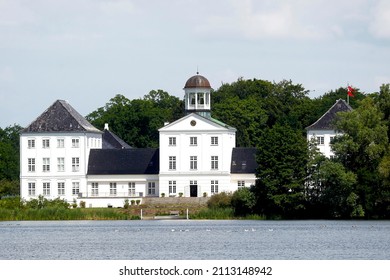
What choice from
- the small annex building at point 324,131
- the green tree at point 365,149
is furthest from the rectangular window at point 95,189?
the green tree at point 365,149

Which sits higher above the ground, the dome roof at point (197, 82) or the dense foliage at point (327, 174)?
the dome roof at point (197, 82)

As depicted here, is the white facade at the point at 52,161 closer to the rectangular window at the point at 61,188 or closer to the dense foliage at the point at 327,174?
the rectangular window at the point at 61,188

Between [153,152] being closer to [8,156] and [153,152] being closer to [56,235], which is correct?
[8,156]

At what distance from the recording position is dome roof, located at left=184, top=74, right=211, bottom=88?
10956cm

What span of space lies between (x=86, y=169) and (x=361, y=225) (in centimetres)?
3947

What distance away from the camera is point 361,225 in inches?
2955

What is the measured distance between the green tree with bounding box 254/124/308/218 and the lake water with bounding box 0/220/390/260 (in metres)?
4.16

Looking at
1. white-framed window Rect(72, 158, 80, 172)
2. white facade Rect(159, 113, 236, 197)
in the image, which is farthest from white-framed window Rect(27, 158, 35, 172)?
white facade Rect(159, 113, 236, 197)

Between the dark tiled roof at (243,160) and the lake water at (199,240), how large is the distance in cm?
2282

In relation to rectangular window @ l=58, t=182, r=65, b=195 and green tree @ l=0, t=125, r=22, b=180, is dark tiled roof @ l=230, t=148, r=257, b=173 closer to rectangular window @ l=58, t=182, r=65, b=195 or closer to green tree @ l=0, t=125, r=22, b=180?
rectangular window @ l=58, t=182, r=65, b=195

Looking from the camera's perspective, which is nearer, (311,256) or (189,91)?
(311,256)

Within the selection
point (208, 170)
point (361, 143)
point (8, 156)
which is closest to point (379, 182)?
point (361, 143)

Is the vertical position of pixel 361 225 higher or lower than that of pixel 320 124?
lower

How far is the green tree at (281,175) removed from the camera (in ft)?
282
